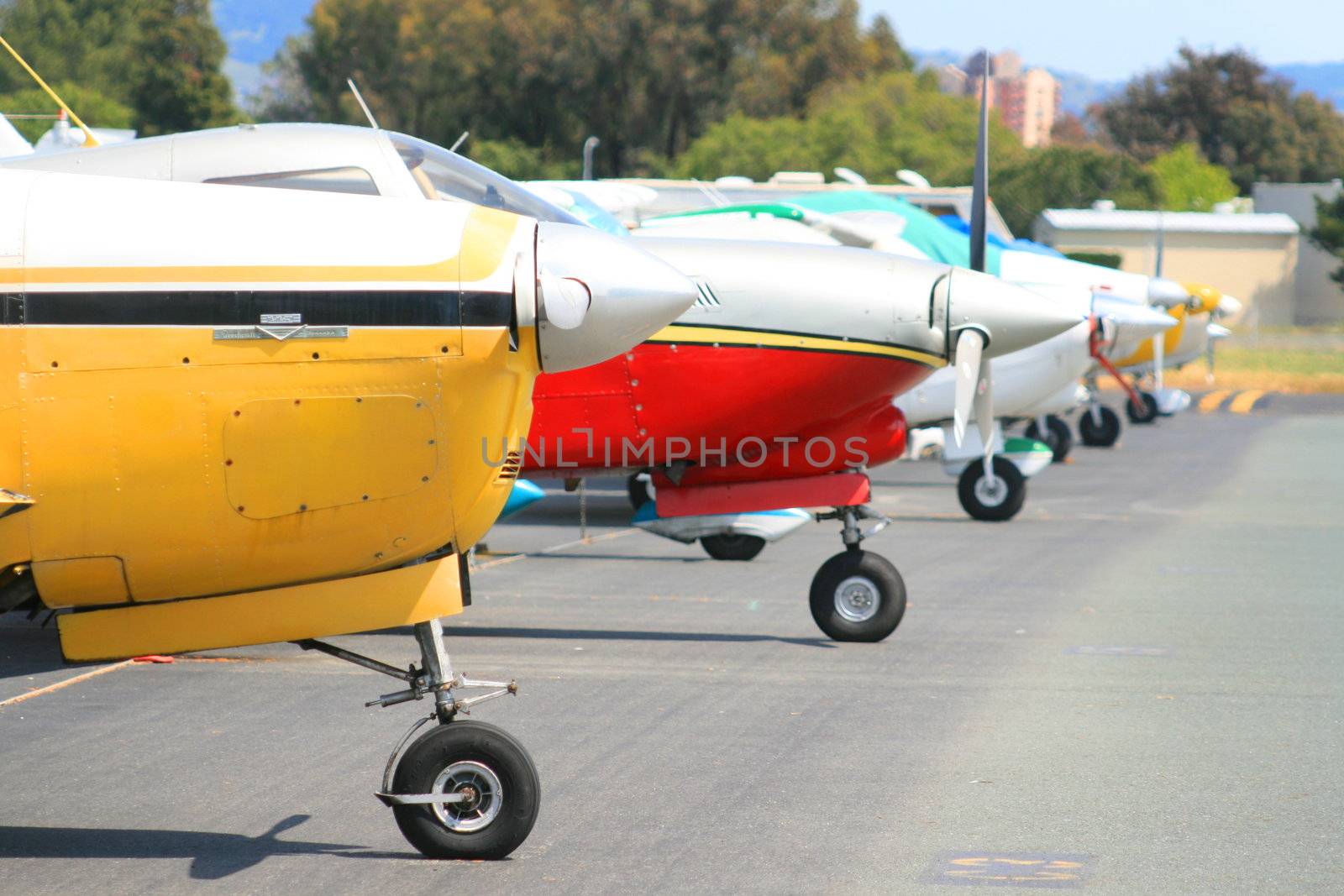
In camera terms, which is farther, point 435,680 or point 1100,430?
point 1100,430

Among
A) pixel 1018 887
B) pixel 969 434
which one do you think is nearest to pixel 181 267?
pixel 1018 887

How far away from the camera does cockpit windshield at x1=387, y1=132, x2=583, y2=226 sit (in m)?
6.21

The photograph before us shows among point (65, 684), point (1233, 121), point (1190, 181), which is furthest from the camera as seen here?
point (1233, 121)

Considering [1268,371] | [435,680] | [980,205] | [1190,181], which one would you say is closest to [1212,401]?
[1268,371]

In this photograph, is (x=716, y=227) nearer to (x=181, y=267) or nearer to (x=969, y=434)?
(x=969, y=434)

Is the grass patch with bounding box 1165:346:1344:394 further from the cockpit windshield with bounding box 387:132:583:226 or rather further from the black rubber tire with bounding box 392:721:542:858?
the black rubber tire with bounding box 392:721:542:858

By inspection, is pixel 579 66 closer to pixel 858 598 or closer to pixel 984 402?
pixel 984 402

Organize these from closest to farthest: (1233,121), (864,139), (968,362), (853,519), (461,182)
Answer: (461,182), (968,362), (853,519), (864,139), (1233,121)

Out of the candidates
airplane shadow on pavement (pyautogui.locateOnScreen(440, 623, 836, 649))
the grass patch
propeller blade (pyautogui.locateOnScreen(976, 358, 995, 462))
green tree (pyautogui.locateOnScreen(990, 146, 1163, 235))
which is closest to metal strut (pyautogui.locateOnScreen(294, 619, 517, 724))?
airplane shadow on pavement (pyautogui.locateOnScreen(440, 623, 836, 649))

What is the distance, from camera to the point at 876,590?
27.9 ft

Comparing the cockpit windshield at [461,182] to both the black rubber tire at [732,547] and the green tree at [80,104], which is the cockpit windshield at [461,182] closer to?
the black rubber tire at [732,547]

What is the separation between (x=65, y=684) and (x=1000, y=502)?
29.4 feet

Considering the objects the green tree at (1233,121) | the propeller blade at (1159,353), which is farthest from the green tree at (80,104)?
the green tree at (1233,121)

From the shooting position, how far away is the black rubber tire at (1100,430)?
75.8ft
